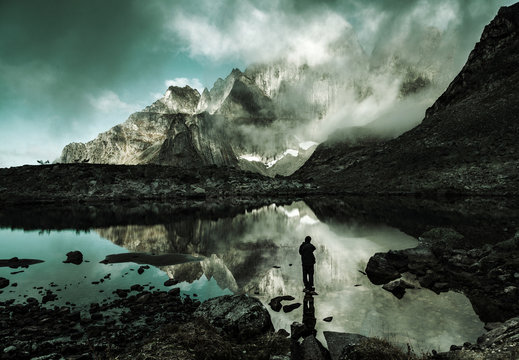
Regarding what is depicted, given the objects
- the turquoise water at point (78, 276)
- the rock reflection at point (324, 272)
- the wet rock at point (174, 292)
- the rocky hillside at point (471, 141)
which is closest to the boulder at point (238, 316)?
the rock reflection at point (324, 272)

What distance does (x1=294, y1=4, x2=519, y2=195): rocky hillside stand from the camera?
69.0 m

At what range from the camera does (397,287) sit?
1416cm

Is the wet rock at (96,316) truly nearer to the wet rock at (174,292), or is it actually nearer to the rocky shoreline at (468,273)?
the wet rock at (174,292)

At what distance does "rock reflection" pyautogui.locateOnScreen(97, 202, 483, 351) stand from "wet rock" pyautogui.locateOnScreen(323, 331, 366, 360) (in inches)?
29.7

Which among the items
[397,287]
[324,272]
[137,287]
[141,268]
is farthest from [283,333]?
[141,268]

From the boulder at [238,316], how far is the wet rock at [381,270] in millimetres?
8161

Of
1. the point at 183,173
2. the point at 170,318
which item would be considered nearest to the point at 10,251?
the point at 170,318

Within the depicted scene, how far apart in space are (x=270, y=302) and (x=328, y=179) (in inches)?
5438

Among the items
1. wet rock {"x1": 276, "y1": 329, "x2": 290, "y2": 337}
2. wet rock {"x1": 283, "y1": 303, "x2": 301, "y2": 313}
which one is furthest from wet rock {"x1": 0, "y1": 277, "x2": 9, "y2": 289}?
wet rock {"x1": 276, "y1": 329, "x2": 290, "y2": 337}

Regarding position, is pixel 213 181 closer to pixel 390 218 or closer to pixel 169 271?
pixel 390 218

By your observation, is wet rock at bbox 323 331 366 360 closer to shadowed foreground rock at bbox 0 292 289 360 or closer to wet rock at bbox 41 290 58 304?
shadowed foreground rock at bbox 0 292 289 360

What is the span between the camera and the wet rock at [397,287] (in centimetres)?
1386

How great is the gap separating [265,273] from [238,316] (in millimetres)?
7975

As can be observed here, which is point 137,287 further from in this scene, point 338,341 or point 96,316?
point 338,341
